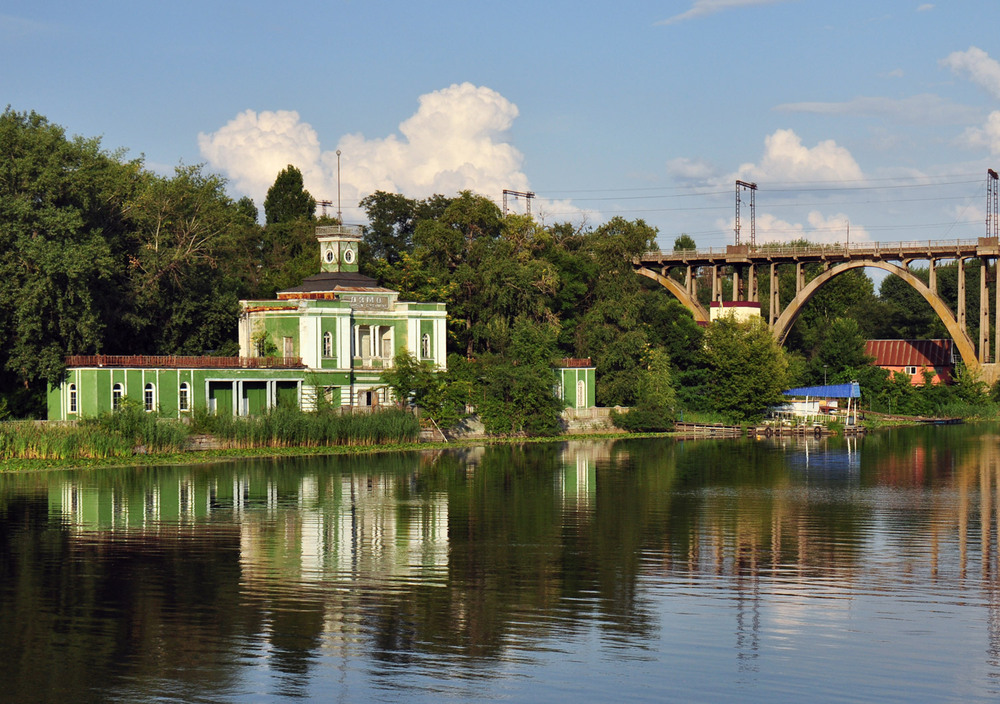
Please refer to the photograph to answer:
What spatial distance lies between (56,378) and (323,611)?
41052 millimetres

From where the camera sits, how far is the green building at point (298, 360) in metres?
59.4

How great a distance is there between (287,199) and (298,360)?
42368mm

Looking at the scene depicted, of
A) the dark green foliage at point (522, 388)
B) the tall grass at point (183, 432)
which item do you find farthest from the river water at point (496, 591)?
the dark green foliage at point (522, 388)

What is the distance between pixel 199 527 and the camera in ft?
110

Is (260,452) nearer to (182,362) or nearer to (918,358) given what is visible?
(182,362)

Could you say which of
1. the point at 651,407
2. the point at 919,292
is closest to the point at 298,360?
the point at 651,407

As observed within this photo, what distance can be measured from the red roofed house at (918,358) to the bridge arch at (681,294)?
1491 centimetres

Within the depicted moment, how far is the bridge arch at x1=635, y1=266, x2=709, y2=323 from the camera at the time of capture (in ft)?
342

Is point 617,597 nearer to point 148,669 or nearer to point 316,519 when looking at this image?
point 148,669

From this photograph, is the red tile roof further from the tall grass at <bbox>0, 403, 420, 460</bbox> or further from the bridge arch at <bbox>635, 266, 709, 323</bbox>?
the tall grass at <bbox>0, 403, 420, 460</bbox>

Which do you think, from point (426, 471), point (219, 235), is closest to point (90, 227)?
point (219, 235)

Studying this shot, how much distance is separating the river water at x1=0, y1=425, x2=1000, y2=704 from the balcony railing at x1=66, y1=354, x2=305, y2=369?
13.8m

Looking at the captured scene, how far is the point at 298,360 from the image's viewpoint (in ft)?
218

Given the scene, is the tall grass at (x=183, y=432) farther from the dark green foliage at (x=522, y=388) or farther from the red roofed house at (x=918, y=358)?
the red roofed house at (x=918, y=358)
